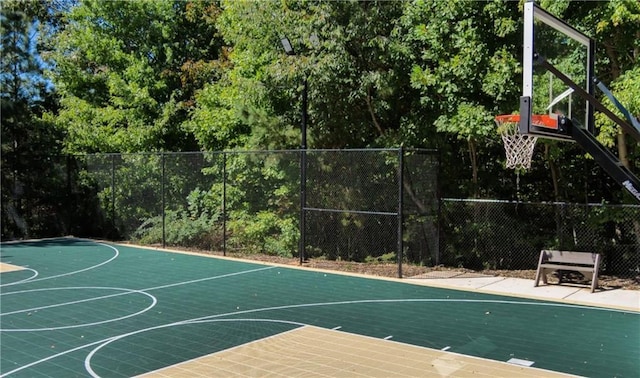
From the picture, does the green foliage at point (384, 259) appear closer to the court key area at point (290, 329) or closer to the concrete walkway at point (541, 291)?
the court key area at point (290, 329)

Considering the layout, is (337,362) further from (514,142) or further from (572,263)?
(572,263)

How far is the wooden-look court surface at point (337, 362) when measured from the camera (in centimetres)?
548

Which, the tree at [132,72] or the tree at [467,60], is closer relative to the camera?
the tree at [467,60]

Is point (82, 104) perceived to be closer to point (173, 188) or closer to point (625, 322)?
point (173, 188)

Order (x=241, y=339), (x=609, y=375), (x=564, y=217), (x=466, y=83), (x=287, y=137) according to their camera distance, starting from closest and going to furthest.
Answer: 1. (x=609, y=375)
2. (x=241, y=339)
3. (x=466, y=83)
4. (x=564, y=217)
5. (x=287, y=137)

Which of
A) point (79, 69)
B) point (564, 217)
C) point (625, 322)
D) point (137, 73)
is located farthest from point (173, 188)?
point (625, 322)

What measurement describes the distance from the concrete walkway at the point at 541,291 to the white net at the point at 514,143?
2081mm

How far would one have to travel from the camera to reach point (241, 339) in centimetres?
674

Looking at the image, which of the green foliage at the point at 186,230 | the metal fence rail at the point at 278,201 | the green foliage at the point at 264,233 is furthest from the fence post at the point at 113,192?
the green foliage at the point at 264,233

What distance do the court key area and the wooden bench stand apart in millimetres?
1127

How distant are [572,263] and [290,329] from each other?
17.2ft

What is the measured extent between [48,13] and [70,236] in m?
11.1

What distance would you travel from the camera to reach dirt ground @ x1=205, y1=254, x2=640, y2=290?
33.3 ft

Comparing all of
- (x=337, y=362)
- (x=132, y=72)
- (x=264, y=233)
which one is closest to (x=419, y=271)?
(x=264, y=233)
